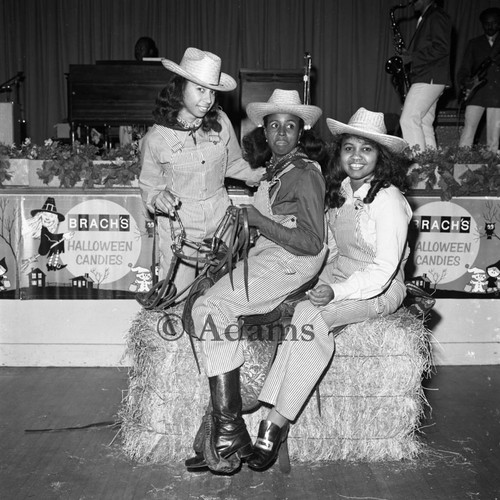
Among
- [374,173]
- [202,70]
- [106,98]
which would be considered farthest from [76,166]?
[106,98]

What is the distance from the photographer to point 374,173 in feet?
11.6

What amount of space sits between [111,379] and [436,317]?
236 cm

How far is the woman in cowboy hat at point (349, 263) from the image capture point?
3195 mm

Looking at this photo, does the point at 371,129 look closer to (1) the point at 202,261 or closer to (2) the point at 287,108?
(2) the point at 287,108

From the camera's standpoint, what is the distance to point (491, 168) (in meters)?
5.05

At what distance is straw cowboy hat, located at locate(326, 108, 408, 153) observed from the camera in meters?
3.41

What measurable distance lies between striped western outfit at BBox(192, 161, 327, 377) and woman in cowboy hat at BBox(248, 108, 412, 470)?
0.44 feet

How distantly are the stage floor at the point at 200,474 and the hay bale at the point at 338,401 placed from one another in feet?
0.29

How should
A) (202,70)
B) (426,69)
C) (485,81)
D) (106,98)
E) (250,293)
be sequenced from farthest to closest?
(106,98) → (485,81) → (426,69) → (202,70) → (250,293)

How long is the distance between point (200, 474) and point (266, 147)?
1687 millimetres

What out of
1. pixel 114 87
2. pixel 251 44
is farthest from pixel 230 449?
pixel 251 44

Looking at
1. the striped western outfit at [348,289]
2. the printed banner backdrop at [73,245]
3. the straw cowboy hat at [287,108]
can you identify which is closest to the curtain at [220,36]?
the printed banner backdrop at [73,245]

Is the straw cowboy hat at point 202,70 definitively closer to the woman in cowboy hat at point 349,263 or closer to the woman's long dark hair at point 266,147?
the woman's long dark hair at point 266,147

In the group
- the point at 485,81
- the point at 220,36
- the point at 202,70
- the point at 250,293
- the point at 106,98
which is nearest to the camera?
the point at 250,293
